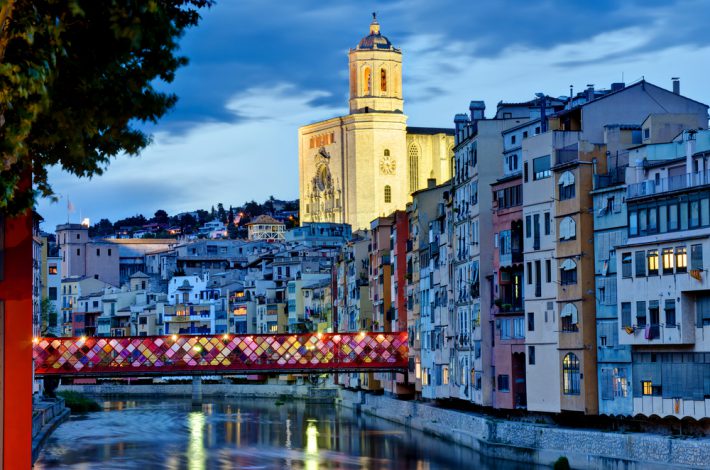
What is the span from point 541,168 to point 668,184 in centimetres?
829

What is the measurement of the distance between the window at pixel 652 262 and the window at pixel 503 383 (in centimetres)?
1224

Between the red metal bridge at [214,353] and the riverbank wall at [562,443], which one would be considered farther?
the red metal bridge at [214,353]

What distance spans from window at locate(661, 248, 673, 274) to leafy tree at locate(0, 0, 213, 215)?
84.2 ft

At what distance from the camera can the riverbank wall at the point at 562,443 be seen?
1711 inches

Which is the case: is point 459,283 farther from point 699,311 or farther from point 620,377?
point 699,311

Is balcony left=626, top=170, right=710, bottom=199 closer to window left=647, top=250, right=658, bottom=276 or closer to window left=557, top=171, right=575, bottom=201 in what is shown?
window left=647, top=250, right=658, bottom=276

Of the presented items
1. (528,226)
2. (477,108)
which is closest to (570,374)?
(528,226)

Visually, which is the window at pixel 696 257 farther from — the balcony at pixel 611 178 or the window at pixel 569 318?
the window at pixel 569 318

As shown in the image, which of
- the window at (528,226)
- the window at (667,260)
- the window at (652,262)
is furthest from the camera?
the window at (528,226)

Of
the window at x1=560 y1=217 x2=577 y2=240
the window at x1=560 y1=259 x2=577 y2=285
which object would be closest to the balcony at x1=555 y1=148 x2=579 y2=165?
the window at x1=560 y1=217 x2=577 y2=240

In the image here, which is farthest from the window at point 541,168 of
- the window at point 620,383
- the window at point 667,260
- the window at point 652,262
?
the window at point 667,260

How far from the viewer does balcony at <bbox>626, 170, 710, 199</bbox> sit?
44312 mm

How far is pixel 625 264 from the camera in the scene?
48125 mm

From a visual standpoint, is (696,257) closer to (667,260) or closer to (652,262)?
(667,260)
